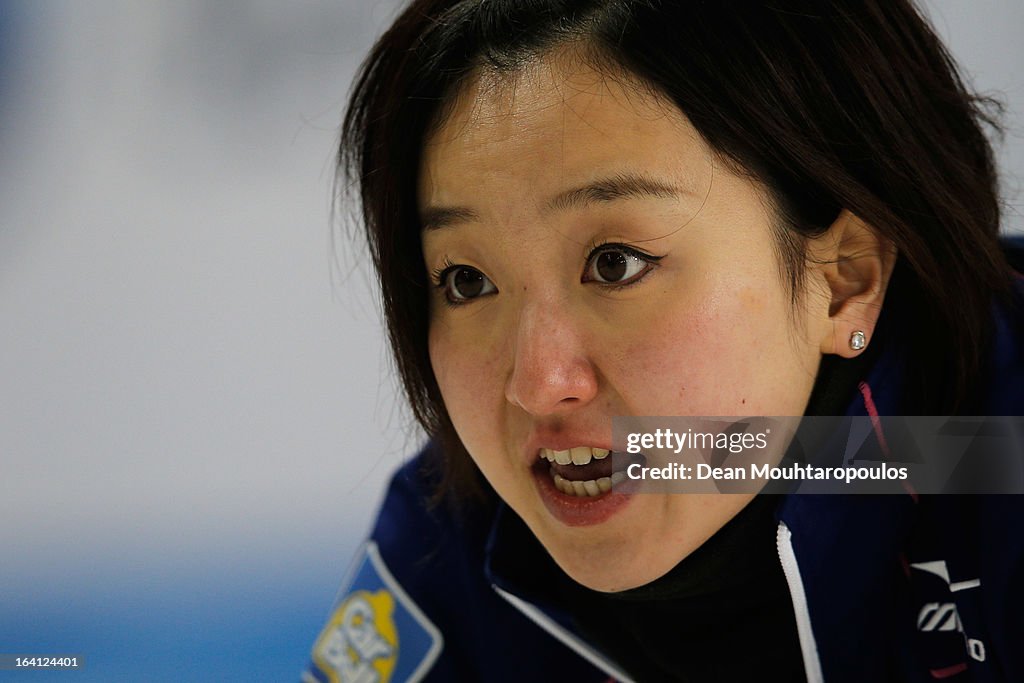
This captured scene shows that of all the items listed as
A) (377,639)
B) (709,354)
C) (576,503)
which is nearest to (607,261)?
(709,354)

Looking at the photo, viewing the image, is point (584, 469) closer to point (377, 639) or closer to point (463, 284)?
point (463, 284)

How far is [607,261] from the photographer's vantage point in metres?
0.84

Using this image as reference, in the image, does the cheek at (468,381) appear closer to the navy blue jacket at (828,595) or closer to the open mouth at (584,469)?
the open mouth at (584,469)

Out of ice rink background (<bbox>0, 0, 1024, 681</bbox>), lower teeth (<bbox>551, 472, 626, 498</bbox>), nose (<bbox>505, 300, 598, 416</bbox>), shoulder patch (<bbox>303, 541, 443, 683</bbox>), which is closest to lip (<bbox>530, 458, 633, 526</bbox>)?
lower teeth (<bbox>551, 472, 626, 498</bbox>)

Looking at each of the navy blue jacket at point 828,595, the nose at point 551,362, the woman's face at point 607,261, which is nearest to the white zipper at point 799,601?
the navy blue jacket at point 828,595

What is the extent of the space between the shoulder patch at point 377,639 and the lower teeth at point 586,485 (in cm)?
34

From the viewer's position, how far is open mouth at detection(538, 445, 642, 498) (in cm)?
89

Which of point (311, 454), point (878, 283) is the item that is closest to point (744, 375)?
point (878, 283)

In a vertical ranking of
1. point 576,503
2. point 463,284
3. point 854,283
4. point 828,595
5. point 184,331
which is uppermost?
point 184,331

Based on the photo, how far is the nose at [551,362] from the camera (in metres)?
0.82

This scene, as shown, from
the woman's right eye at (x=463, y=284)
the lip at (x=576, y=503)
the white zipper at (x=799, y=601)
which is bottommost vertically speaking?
the white zipper at (x=799, y=601)

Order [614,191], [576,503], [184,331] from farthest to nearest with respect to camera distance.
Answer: [184,331], [576,503], [614,191]

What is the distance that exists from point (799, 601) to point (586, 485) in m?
0.21

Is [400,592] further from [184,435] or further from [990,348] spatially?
[184,435]
